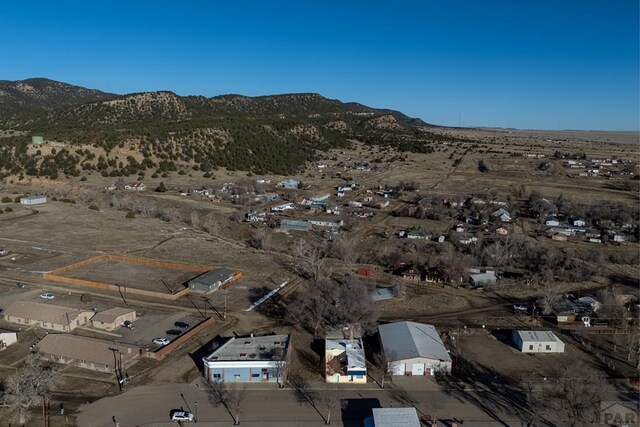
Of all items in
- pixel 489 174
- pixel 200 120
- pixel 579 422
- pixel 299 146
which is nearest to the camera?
pixel 579 422

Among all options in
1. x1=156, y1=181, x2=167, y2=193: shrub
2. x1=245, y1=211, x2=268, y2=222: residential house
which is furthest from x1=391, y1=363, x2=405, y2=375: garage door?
x1=156, y1=181, x2=167, y2=193: shrub

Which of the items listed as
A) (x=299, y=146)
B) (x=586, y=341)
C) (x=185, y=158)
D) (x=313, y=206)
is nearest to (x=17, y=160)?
(x=185, y=158)

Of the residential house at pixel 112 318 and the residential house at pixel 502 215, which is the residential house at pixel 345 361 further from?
the residential house at pixel 502 215

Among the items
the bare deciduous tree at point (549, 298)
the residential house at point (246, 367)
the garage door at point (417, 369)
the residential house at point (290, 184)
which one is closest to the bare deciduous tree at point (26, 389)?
the residential house at point (246, 367)

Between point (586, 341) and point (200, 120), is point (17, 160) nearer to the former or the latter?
point (200, 120)

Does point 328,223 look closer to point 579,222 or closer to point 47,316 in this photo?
point 579,222
